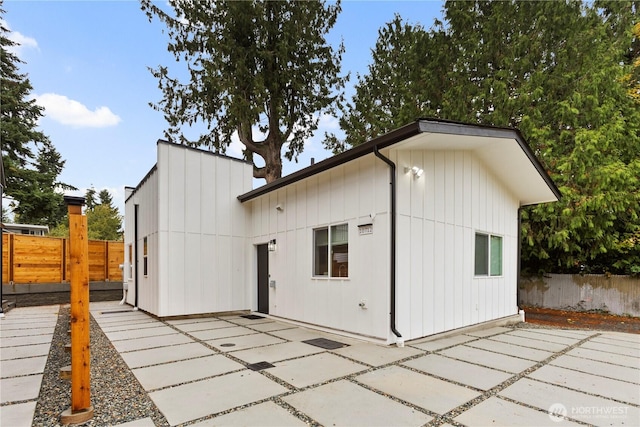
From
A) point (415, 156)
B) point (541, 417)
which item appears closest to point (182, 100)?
point (415, 156)

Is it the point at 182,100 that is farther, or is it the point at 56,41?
the point at 182,100

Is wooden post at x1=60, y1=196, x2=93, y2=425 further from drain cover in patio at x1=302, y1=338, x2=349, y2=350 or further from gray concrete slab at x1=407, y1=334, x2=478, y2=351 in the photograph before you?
gray concrete slab at x1=407, y1=334, x2=478, y2=351

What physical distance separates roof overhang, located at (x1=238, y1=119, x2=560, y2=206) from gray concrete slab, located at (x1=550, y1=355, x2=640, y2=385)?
325cm

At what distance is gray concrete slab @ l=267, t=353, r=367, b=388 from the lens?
3.54m

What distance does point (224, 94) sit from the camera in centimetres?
1258

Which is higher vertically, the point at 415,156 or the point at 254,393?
the point at 415,156

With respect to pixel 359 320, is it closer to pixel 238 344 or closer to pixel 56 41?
pixel 238 344

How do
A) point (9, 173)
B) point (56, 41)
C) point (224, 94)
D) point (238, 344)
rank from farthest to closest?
1. point (9, 173)
2. point (224, 94)
3. point (56, 41)
4. point (238, 344)

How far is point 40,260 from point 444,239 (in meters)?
11.7

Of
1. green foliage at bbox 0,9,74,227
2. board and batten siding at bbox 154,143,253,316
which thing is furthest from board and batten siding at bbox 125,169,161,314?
green foliage at bbox 0,9,74,227

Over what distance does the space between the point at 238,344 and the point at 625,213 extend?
407 inches

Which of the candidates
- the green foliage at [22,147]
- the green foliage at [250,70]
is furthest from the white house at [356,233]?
the green foliage at [22,147]

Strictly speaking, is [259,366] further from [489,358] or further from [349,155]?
[349,155]

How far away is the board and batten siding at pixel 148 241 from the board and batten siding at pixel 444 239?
5357mm
